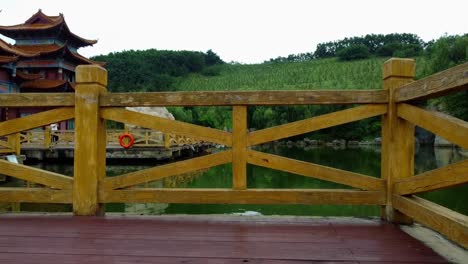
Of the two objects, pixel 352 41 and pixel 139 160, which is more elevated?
pixel 352 41

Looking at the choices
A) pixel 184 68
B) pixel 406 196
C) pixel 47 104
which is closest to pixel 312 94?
pixel 406 196

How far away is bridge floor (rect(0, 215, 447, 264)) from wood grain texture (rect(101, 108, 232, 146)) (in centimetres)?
53

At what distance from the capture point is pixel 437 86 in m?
2.15

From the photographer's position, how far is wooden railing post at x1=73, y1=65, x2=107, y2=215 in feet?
9.61

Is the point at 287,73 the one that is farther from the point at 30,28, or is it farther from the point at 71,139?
the point at 71,139

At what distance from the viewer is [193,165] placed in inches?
113

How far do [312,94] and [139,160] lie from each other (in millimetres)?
18312

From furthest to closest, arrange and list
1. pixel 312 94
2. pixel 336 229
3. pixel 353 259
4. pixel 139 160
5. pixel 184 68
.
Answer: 1. pixel 184 68
2. pixel 139 160
3. pixel 312 94
4. pixel 336 229
5. pixel 353 259

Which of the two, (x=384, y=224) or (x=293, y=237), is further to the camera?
(x=384, y=224)

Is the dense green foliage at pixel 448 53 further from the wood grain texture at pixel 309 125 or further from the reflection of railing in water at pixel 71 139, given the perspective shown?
the wood grain texture at pixel 309 125

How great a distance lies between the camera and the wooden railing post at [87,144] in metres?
2.93

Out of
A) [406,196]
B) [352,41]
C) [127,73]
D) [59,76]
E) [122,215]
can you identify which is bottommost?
[122,215]

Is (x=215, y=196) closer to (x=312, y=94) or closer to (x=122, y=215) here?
(x=122, y=215)

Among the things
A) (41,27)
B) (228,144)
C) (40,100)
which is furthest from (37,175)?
(41,27)
